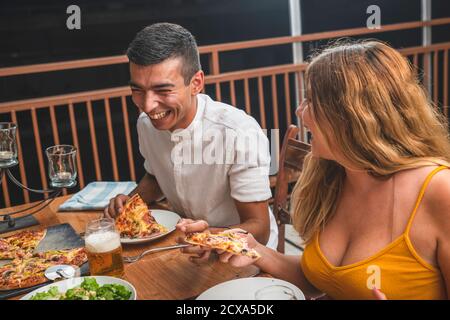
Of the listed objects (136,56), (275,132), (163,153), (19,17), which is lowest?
(275,132)

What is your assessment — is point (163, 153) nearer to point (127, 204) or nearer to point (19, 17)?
point (127, 204)

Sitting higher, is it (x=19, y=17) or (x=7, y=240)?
(x=19, y=17)

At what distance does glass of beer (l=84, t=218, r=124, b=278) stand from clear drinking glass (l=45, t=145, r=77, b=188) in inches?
13.5

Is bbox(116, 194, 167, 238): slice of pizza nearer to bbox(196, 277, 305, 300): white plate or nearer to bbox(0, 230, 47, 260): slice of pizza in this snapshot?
bbox(0, 230, 47, 260): slice of pizza

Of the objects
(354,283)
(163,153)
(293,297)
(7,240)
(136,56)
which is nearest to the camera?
(293,297)

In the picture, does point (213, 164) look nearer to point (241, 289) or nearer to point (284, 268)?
point (284, 268)

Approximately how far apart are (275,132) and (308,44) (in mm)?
1295

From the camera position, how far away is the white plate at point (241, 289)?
4.43 feet

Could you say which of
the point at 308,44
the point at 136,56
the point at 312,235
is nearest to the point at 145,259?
the point at 312,235

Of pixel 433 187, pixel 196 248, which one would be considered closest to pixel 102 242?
pixel 196 248

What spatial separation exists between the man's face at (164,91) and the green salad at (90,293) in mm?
805

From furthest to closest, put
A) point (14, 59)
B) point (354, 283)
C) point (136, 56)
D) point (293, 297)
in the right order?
point (14, 59) → point (136, 56) → point (354, 283) → point (293, 297)

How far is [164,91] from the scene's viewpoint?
1983mm

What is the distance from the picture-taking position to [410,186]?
Answer: 143cm
